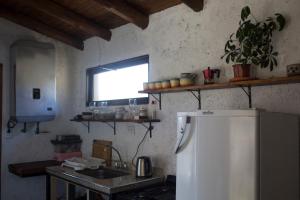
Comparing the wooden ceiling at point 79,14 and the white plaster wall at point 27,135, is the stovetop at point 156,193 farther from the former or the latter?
the white plaster wall at point 27,135

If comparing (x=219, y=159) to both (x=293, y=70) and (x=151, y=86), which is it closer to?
(x=293, y=70)

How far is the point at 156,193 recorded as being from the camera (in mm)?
2404

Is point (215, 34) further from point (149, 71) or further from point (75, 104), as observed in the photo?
point (75, 104)

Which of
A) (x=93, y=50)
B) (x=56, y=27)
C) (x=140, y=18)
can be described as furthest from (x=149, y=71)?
(x=56, y=27)

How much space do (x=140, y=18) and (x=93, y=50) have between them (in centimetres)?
111

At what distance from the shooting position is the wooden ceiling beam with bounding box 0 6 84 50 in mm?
3563

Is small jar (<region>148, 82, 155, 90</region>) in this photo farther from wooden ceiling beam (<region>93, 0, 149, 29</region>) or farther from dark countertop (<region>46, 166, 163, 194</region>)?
dark countertop (<region>46, 166, 163, 194</region>)

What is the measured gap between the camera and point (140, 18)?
3.02 meters

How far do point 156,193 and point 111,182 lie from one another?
1.41 ft

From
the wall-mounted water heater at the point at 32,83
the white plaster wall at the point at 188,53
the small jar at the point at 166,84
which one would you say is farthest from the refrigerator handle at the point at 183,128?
the wall-mounted water heater at the point at 32,83

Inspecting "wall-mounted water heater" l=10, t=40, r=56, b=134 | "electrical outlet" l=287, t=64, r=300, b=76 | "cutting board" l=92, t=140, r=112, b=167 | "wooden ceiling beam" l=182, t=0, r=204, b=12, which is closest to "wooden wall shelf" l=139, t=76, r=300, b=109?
"electrical outlet" l=287, t=64, r=300, b=76

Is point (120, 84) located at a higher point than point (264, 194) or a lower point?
higher

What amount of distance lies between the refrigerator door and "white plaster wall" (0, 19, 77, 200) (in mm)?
2684

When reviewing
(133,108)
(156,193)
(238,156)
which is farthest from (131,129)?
(238,156)
